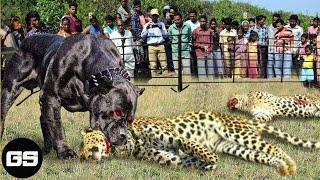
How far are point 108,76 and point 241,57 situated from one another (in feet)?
5.21

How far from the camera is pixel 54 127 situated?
467 centimetres

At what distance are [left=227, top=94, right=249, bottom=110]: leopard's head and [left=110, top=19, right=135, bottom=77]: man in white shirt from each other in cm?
70

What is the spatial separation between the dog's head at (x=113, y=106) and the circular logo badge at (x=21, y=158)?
40 cm

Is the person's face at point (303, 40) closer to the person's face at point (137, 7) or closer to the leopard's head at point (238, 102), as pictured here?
the leopard's head at point (238, 102)

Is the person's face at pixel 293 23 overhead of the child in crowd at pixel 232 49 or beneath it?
overhead

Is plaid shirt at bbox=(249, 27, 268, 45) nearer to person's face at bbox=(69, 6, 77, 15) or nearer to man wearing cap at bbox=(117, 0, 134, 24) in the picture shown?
man wearing cap at bbox=(117, 0, 134, 24)

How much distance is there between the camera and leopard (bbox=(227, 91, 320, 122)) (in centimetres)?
525

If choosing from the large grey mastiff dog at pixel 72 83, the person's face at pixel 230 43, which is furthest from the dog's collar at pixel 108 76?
the person's face at pixel 230 43

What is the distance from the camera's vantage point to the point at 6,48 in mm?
4934

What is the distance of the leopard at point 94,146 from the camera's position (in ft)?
14.5

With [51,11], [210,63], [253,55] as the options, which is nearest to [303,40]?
[253,55]

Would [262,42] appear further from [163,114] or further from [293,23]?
[163,114]

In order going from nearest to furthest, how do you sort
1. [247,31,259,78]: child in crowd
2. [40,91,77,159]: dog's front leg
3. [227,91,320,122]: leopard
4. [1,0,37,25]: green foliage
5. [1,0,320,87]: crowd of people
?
[40,91,77,159]: dog's front leg < [1,0,37,25]: green foliage < [1,0,320,87]: crowd of people < [227,91,320,122]: leopard < [247,31,259,78]: child in crowd

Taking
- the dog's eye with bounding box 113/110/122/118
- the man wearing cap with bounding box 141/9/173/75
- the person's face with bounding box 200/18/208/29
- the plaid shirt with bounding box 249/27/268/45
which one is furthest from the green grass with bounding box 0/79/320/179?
the person's face with bounding box 200/18/208/29
